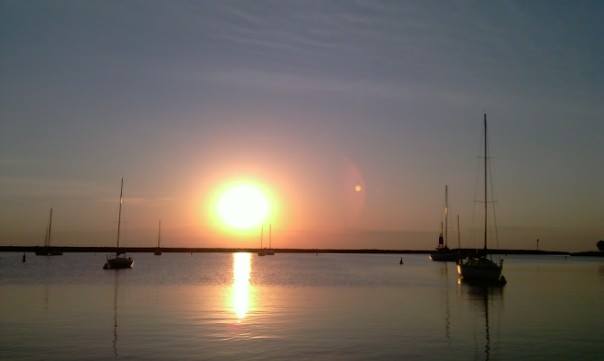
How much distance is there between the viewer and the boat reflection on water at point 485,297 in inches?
1169

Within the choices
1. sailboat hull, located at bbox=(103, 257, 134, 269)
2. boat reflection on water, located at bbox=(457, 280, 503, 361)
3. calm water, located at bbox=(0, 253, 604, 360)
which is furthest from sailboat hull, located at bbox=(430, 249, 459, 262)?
calm water, located at bbox=(0, 253, 604, 360)

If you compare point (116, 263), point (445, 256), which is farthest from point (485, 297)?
point (445, 256)

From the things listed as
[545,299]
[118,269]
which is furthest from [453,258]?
[545,299]

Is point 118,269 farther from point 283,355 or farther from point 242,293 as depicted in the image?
point 283,355

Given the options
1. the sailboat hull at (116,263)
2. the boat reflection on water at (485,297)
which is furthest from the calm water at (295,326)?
the sailboat hull at (116,263)

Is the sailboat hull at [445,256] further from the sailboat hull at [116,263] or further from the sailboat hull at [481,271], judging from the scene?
the sailboat hull at [481,271]

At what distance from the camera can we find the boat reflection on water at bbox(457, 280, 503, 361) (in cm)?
2969

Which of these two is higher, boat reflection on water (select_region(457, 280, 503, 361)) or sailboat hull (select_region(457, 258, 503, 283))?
sailboat hull (select_region(457, 258, 503, 283))

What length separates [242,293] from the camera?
2264 inches

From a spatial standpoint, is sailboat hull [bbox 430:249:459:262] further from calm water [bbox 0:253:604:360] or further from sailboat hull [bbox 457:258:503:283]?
calm water [bbox 0:253:604:360]

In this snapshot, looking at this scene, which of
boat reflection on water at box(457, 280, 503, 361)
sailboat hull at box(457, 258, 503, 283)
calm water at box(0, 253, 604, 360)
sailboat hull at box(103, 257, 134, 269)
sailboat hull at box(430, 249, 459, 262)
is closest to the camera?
calm water at box(0, 253, 604, 360)

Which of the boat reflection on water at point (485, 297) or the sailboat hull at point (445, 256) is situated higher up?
the sailboat hull at point (445, 256)

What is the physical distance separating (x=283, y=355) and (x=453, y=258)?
144569 millimetres

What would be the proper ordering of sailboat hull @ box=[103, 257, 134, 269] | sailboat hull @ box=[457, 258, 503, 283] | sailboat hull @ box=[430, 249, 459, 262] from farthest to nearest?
sailboat hull @ box=[430, 249, 459, 262], sailboat hull @ box=[103, 257, 134, 269], sailboat hull @ box=[457, 258, 503, 283]
